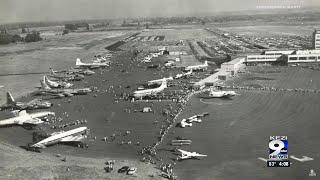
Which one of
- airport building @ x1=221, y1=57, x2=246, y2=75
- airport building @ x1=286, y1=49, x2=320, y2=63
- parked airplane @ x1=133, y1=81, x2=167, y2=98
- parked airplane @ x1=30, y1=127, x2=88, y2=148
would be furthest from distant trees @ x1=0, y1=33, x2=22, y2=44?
parked airplane @ x1=30, y1=127, x2=88, y2=148

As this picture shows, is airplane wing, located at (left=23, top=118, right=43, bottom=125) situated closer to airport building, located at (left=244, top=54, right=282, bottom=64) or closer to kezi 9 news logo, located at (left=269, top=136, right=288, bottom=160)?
kezi 9 news logo, located at (left=269, top=136, right=288, bottom=160)

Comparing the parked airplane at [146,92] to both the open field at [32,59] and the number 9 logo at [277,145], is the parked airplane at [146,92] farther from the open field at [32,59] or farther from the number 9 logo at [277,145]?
the number 9 logo at [277,145]

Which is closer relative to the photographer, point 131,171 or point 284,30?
point 131,171

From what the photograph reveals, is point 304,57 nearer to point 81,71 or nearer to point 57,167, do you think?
point 81,71

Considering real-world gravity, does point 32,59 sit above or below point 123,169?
above

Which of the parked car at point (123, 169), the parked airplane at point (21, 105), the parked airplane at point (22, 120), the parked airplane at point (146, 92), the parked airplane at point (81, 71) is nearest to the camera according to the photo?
the parked car at point (123, 169)

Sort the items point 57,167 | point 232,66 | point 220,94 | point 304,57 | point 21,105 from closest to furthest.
Result: point 57,167, point 21,105, point 220,94, point 232,66, point 304,57

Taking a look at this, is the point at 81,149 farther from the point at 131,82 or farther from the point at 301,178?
the point at 131,82

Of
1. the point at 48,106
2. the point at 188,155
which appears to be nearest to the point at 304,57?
the point at 48,106

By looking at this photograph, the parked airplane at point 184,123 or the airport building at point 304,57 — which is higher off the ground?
the airport building at point 304,57

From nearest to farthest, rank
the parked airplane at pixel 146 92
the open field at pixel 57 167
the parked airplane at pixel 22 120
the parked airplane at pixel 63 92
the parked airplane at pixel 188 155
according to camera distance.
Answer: the open field at pixel 57 167 < the parked airplane at pixel 188 155 < the parked airplane at pixel 22 120 < the parked airplane at pixel 146 92 < the parked airplane at pixel 63 92

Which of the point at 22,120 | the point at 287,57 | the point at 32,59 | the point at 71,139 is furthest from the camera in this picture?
the point at 32,59

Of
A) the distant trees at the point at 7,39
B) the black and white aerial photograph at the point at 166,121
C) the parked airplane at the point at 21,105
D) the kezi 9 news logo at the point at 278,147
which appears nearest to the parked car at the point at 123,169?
the black and white aerial photograph at the point at 166,121
